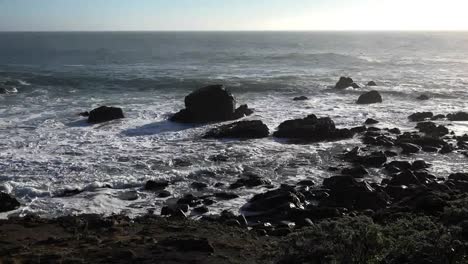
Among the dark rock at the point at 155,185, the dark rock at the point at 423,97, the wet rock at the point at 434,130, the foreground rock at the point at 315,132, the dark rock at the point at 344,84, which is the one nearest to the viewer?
the dark rock at the point at 155,185

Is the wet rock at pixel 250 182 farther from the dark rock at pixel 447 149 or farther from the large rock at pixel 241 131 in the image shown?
the dark rock at pixel 447 149

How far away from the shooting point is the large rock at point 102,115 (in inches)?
1253

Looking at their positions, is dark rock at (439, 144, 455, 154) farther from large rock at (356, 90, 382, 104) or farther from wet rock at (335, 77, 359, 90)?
wet rock at (335, 77, 359, 90)

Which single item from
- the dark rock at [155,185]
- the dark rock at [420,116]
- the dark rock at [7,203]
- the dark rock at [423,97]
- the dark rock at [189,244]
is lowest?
the dark rock at [423,97]

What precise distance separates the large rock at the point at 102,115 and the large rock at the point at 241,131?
773cm

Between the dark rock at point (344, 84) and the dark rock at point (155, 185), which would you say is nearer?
the dark rock at point (155, 185)

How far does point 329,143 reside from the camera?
87.1ft

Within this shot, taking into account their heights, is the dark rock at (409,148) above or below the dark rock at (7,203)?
below

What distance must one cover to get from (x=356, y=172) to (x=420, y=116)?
589 inches

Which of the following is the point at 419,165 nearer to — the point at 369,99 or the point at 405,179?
the point at 405,179

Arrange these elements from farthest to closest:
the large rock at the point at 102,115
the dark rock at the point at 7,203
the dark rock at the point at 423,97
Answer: the dark rock at the point at 423,97, the large rock at the point at 102,115, the dark rock at the point at 7,203

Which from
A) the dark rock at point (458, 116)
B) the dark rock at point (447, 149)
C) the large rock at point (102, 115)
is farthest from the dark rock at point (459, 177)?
the large rock at point (102, 115)

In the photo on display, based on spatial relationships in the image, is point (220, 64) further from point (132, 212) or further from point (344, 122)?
point (132, 212)

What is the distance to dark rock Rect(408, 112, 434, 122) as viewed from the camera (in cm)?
3350
